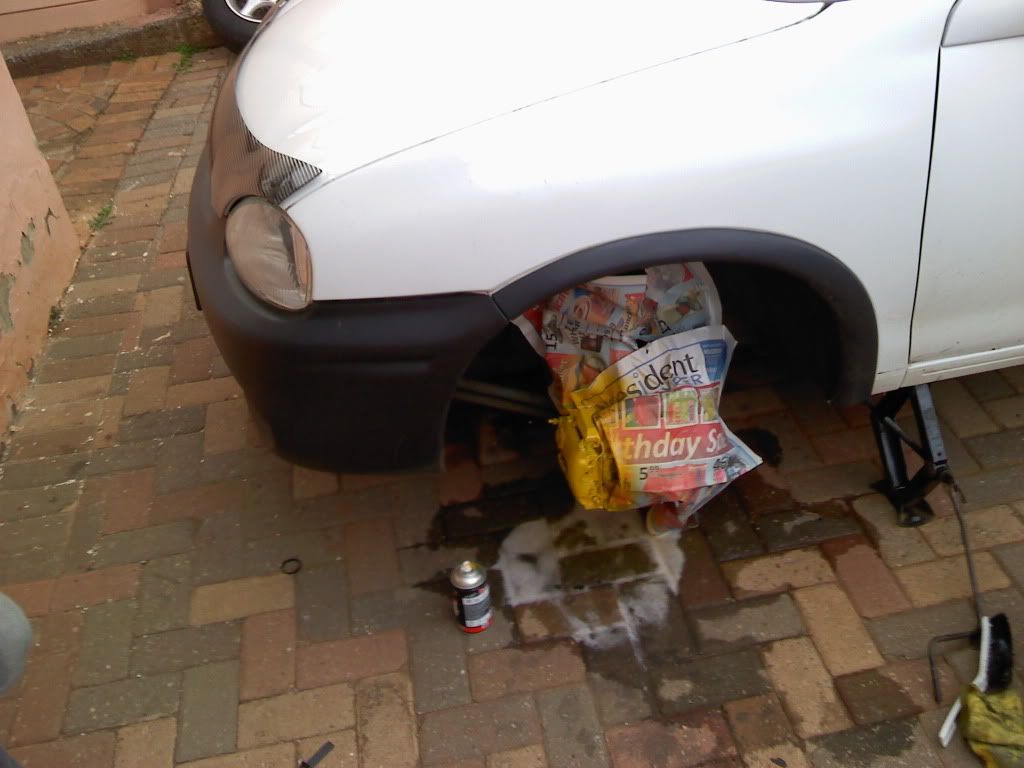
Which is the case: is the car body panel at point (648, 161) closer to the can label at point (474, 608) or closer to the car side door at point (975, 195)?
the car side door at point (975, 195)

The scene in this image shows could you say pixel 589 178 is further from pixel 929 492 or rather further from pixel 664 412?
pixel 929 492

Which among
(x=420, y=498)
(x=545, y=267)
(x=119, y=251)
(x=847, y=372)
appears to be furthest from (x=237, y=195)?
(x=119, y=251)

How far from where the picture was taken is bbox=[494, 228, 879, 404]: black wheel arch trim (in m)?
1.78

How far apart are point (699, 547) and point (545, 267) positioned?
103cm

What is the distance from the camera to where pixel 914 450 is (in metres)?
2.42

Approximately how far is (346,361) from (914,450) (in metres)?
1.60

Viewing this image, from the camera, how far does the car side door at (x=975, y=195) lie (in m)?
1.78

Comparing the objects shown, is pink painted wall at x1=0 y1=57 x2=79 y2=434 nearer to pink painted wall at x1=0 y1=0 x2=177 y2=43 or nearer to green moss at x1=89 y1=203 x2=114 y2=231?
green moss at x1=89 y1=203 x2=114 y2=231

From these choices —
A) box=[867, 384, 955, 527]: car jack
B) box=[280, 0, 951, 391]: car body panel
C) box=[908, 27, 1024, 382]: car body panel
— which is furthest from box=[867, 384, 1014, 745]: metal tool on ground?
box=[280, 0, 951, 391]: car body panel

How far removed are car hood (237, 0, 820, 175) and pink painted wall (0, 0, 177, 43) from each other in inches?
167

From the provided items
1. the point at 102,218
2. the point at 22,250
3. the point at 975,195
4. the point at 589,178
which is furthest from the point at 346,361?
the point at 102,218

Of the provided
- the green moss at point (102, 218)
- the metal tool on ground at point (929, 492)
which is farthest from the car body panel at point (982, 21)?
the green moss at point (102, 218)

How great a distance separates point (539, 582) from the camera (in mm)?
2326

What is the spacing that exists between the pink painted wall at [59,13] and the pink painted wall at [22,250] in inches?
105
